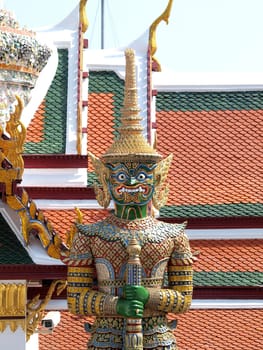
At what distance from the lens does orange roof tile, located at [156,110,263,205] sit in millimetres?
20641

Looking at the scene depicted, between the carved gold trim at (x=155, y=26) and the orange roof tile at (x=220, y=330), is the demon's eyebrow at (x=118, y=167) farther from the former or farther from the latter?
the carved gold trim at (x=155, y=26)

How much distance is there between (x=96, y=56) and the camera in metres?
21.2

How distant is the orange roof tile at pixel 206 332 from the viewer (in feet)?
63.7

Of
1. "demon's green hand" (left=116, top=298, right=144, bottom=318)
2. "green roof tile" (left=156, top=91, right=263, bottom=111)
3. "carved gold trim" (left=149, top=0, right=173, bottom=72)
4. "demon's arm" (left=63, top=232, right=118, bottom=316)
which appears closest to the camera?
"demon's green hand" (left=116, top=298, right=144, bottom=318)

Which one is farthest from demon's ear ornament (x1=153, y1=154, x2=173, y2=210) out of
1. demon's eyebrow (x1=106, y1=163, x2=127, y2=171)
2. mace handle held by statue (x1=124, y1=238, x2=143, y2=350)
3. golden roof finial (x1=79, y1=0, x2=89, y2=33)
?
golden roof finial (x1=79, y1=0, x2=89, y2=33)

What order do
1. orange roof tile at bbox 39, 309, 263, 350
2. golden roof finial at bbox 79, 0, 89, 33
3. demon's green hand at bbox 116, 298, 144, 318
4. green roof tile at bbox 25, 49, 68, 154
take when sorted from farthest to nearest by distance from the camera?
golden roof finial at bbox 79, 0, 89, 33 → green roof tile at bbox 25, 49, 68, 154 → orange roof tile at bbox 39, 309, 263, 350 → demon's green hand at bbox 116, 298, 144, 318

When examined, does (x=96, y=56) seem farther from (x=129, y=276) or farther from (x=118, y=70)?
(x=129, y=276)

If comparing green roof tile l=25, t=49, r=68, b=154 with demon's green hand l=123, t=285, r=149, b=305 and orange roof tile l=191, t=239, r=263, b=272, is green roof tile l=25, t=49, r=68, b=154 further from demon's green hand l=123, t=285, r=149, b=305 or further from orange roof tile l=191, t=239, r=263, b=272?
demon's green hand l=123, t=285, r=149, b=305

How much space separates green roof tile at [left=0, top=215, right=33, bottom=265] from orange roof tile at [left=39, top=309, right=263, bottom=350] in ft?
7.22

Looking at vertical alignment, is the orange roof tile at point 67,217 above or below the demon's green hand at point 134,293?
above

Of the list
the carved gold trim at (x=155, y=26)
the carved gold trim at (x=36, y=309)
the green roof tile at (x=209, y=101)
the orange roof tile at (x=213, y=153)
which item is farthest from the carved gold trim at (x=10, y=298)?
the carved gold trim at (x=155, y=26)

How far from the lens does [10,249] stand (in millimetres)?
17594

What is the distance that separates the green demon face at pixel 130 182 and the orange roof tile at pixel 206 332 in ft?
10.7

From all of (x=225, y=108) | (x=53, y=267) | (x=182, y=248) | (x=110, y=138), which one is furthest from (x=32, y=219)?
(x=225, y=108)
